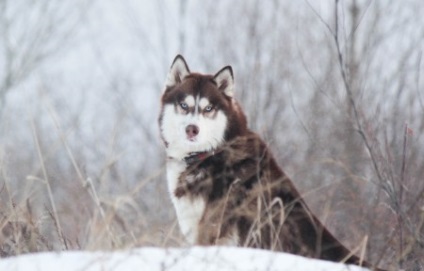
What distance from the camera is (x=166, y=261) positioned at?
3754 millimetres

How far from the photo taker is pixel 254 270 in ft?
12.3

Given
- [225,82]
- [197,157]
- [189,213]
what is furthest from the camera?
[225,82]

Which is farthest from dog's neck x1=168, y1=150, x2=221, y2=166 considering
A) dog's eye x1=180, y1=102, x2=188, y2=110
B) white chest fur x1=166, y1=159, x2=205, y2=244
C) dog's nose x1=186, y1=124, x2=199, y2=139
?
dog's eye x1=180, y1=102, x2=188, y2=110

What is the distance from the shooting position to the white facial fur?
6004mm

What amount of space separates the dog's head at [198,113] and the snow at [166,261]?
2.13m

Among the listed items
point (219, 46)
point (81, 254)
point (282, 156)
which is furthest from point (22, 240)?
point (219, 46)

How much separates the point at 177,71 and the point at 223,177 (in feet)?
3.32

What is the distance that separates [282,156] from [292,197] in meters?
6.88

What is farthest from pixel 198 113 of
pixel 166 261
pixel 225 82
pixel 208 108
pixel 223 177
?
pixel 166 261

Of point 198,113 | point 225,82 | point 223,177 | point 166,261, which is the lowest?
point 223,177

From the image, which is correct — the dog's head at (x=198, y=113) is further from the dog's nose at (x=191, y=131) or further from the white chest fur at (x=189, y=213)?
the white chest fur at (x=189, y=213)

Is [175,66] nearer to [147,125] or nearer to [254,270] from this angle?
[254,270]

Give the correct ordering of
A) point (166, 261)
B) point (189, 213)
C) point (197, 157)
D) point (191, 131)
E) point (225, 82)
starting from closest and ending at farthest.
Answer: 1. point (166, 261)
2. point (189, 213)
3. point (197, 157)
4. point (191, 131)
5. point (225, 82)

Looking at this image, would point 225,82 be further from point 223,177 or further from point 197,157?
point 223,177
